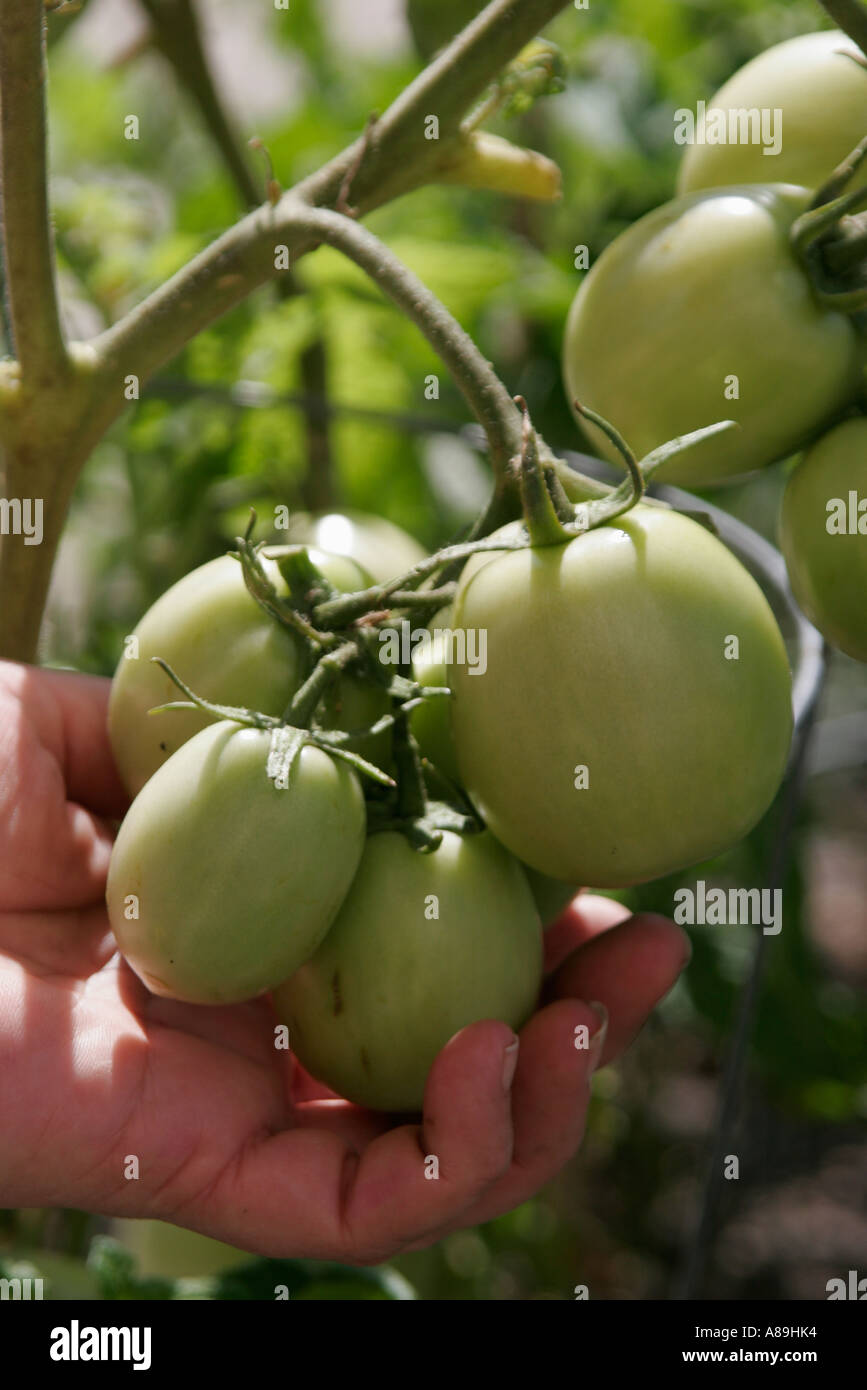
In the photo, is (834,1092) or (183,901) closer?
(183,901)

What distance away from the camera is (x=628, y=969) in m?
0.58

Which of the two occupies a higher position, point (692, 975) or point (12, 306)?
point (12, 306)

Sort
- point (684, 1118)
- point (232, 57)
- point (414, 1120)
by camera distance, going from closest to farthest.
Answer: point (414, 1120)
point (684, 1118)
point (232, 57)

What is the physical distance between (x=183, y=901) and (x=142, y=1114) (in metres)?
0.13

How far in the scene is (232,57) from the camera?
94.7 inches

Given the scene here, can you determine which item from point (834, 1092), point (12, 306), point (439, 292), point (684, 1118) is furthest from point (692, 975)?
point (12, 306)

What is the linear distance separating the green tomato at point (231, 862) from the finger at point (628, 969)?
17cm

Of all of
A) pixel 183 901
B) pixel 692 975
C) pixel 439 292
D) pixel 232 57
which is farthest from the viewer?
pixel 232 57

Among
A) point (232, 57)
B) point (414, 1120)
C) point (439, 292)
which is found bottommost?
point (414, 1120)

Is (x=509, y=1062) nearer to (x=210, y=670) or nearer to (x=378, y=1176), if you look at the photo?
(x=378, y=1176)

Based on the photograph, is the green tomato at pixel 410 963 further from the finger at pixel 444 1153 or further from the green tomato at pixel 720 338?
the green tomato at pixel 720 338

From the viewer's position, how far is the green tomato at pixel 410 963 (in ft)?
1.60

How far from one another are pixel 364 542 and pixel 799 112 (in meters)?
0.28
